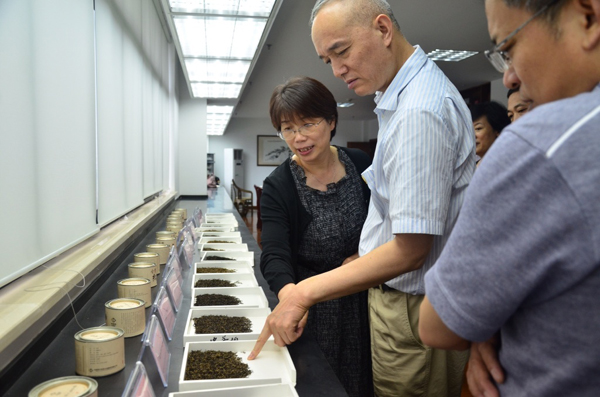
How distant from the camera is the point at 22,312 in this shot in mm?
1001

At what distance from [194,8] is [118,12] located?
0.55 metres

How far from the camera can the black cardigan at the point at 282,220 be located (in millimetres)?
1468

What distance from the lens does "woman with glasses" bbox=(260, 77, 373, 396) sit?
1531mm

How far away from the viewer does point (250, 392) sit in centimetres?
86

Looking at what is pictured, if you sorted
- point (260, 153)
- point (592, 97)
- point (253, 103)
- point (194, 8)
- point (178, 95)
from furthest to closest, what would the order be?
point (260, 153) → point (253, 103) → point (178, 95) → point (194, 8) → point (592, 97)

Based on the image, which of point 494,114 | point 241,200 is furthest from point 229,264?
point 241,200

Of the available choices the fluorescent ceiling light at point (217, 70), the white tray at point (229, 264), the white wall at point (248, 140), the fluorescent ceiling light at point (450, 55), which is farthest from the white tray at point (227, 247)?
the white wall at point (248, 140)

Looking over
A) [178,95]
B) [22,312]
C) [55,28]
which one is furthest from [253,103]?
[22,312]

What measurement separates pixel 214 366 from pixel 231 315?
36 cm

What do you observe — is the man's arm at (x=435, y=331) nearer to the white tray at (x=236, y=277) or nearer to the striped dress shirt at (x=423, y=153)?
the striped dress shirt at (x=423, y=153)

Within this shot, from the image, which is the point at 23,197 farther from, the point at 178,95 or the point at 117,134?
the point at 178,95

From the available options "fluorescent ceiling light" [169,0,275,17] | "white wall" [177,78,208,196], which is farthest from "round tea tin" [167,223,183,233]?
"white wall" [177,78,208,196]

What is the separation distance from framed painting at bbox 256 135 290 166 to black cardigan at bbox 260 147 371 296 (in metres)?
13.4

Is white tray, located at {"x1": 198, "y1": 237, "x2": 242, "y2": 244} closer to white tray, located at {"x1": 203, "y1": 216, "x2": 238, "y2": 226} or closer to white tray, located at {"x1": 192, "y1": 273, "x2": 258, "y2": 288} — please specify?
white tray, located at {"x1": 203, "y1": 216, "x2": 238, "y2": 226}
